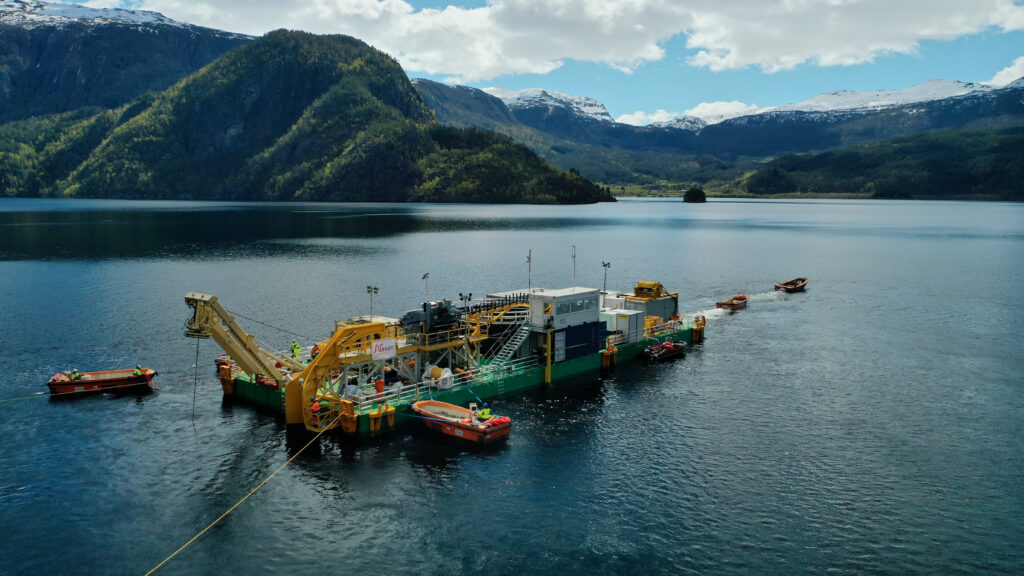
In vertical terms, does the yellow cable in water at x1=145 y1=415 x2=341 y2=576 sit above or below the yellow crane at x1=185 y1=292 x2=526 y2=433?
below

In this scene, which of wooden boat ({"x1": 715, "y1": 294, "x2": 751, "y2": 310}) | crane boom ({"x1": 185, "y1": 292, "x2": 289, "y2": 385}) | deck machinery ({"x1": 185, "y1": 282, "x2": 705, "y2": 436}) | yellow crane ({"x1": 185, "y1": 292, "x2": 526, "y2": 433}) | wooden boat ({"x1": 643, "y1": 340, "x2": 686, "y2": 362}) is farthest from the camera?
wooden boat ({"x1": 715, "y1": 294, "x2": 751, "y2": 310})

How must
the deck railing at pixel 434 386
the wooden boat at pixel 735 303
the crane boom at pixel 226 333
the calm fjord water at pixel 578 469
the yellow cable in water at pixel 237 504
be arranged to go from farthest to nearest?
the wooden boat at pixel 735 303 → the deck railing at pixel 434 386 → the crane boom at pixel 226 333 → the calm fjord water at pixel 578 469 → the yellow cable in water at pixel 237 504

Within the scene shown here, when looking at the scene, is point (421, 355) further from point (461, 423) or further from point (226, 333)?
point (226, 333)

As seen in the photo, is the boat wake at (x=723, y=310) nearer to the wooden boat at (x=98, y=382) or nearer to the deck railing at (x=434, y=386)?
the deck railing at (x=434, y=386)

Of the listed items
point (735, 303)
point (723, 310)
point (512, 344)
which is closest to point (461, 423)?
point (512, 344)

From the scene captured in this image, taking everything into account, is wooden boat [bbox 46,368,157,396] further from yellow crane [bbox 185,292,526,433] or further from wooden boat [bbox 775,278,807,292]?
wooden boat [bbox 775,278,807,292]

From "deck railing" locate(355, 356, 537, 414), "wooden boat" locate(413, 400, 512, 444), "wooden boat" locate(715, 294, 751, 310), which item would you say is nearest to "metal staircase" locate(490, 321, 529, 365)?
"deck railing" locate(355, 356, 537, 414)

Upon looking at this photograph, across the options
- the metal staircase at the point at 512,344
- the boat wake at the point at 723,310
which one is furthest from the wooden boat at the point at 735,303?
the metal staircase at the point at 512,344
